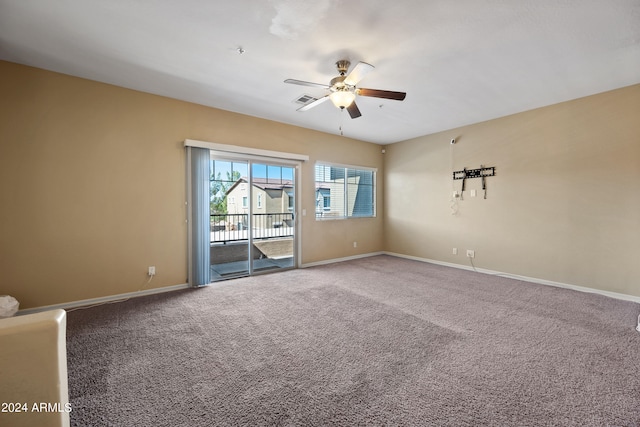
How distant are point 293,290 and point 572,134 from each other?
4.87 metres

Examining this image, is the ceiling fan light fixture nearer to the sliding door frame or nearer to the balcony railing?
the sliding door frame

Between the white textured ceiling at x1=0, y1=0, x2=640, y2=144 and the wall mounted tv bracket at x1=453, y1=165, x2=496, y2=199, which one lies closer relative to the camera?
the white textured ceiling at x1=0, y1=0, x2=640, y2=144

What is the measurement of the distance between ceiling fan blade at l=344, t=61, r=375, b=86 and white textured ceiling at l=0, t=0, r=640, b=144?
0.85ft

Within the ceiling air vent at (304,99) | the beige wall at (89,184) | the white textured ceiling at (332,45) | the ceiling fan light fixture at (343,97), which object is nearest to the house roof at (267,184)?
A: the beige wall at (89,184)

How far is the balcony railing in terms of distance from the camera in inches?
180

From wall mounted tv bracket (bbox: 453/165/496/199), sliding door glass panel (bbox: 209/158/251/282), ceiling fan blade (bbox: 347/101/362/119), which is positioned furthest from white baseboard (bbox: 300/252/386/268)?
ceiling fan blade (bbox: 347/101/362/119)

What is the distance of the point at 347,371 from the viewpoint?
2.06 meters

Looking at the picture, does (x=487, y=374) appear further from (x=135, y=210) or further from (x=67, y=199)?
(x=67, y=199)

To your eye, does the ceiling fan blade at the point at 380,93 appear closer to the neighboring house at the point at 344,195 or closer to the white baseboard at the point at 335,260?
the neighboring house at the point at 344,195

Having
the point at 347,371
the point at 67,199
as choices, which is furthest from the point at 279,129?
the point at 347,371

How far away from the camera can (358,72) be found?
2699 mm

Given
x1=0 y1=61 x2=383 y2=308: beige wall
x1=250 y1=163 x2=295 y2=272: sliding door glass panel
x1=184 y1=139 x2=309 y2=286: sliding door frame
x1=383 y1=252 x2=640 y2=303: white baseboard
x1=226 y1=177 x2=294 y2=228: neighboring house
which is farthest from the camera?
x1=250 y1=163 x2=295 y2=272: sliding door glass panel

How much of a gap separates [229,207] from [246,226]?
1.46 feet

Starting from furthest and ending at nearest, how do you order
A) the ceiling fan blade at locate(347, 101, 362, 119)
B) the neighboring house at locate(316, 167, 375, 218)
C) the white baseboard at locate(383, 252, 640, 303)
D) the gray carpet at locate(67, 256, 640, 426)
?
the neighboring house at locate(316, 167, 375, 218) → the white baseboard at locate(383, 252, 640, 303) → the ceiling fan blade at locate(347, 101, 362, 119) → the gray carpet at locate(67, 256, 640, 426)
